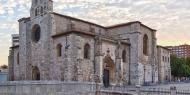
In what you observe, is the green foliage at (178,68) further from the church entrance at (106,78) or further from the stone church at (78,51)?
the church entrance at (106,78)

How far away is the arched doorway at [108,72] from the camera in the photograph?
51812 mm

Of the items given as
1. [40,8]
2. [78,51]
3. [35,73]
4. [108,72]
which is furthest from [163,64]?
[40,8]

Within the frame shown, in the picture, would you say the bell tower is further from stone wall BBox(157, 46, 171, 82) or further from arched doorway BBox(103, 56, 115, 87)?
stone wall BBox(157, 46, 171, 82)

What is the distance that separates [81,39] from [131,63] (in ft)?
41.4

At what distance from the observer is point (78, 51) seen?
46531 mm

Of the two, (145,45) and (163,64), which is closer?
(145,45)

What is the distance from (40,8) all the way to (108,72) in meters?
14.9

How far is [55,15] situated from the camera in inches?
2009

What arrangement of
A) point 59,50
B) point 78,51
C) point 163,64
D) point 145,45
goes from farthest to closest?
point 163,64 < point 145,45 < point 59,50 < point 78,51

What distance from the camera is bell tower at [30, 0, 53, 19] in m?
51.2

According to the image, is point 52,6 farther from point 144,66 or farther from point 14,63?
point 144,66

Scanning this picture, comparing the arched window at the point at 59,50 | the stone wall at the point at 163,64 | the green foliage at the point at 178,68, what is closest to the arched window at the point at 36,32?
the arched window at the point at 59,50

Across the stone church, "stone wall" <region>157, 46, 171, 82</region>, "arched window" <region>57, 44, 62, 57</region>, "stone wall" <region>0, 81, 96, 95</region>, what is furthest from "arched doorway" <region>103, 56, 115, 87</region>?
"stone wall" <region>157, 46, 171, 82</region>

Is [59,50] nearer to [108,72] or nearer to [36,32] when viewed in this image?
[36,32]
